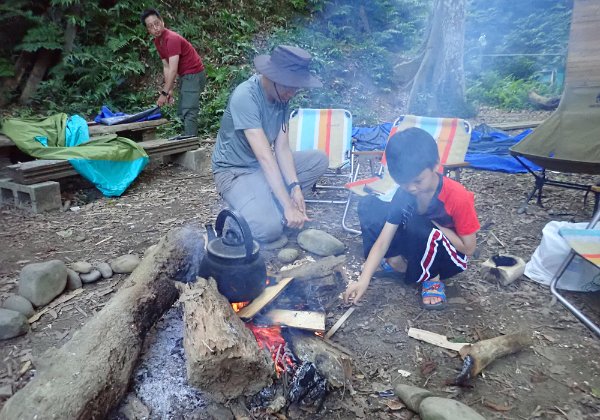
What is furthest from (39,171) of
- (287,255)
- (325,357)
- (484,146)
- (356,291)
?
(484,146)

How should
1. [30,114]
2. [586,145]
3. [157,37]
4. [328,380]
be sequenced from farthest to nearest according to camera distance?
[30,114] < [157,37] < [586,145] < [328,380]

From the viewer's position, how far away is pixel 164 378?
2191 mm

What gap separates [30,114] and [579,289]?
9.08 m

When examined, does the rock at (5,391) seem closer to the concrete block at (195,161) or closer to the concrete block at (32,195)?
the concrete block at (32,195)

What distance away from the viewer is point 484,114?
33.0ft

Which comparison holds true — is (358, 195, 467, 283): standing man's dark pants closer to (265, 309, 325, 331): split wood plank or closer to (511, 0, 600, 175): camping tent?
(265, 309, 325, 331): split wood plank

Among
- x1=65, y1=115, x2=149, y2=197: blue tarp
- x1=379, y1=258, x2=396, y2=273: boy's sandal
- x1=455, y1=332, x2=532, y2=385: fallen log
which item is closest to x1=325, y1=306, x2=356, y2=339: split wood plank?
x1=379, y1=258, x2=396, y2=273: boy's sandal

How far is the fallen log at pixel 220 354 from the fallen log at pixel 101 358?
0.35 meters

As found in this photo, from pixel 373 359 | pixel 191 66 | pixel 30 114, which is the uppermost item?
pixel 191 66

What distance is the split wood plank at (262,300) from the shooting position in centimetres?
238

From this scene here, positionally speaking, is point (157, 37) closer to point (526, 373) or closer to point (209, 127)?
point (209, 127)

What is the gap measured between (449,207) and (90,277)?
2.69 m

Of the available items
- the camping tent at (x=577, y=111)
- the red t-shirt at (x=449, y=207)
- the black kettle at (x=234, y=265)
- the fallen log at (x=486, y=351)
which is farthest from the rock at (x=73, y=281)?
the camping tent at (x=577, y=111)

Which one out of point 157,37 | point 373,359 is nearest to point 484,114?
point 157,37
